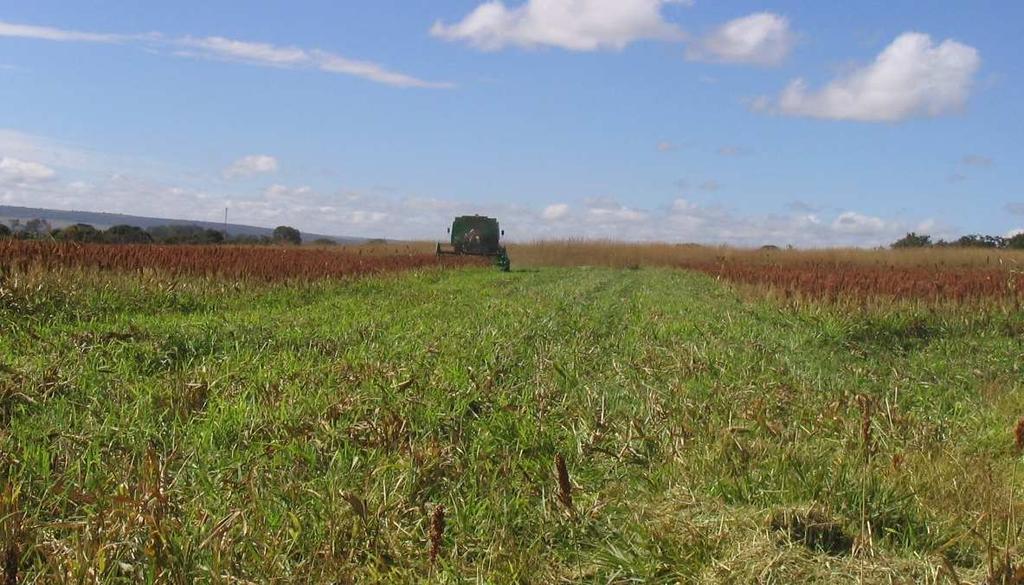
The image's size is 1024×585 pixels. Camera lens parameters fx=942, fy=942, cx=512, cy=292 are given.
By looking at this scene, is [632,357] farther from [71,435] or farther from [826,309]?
[826,309]

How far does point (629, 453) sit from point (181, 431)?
2270 mm

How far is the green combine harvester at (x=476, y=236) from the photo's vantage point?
3656 cm

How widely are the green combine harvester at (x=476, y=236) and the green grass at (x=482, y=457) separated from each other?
90.5 ft

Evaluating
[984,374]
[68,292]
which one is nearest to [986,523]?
[984,374]

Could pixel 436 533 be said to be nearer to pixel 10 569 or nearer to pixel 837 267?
pixel 10 569

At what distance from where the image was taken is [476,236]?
121ft

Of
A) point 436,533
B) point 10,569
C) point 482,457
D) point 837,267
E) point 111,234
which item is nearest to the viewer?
point 10,569

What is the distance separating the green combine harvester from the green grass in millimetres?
27587

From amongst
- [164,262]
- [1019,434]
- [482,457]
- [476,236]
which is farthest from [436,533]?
[476,236]

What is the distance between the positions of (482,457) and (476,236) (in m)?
32.6

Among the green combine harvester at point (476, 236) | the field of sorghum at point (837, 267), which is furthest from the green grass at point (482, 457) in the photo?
the green combine harvester at point (476, 236)

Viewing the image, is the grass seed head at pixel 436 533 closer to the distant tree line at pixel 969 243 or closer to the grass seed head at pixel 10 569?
the grass seed head at pixel 10 569

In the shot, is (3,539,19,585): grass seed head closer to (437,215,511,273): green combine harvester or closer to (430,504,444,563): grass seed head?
(430,504,444,563): grass seed head

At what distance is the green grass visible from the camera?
3.26m
